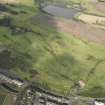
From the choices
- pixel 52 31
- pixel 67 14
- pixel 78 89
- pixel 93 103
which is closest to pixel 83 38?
pixel 52 31

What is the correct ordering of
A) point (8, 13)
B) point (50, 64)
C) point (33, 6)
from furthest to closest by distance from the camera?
point (33, 6) < point (8, 13) < point (50, 64)

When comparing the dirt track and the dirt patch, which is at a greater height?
the dirt patch

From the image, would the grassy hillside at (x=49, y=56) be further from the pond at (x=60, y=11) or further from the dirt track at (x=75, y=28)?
the pond at (x=60, y=11)

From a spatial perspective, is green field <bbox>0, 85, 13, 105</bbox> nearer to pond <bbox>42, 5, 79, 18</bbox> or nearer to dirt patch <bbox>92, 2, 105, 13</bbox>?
pond <bbox>42, 5, 79, 18</bbox>

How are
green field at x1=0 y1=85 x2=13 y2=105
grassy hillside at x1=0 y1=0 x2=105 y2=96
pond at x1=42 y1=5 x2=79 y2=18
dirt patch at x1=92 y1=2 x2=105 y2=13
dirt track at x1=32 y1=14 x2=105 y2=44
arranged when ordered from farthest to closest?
1. dirt patch at x1=92 y1=2 x2=105 y2=13
2. pond at x1=42 y1=5 x2=79 y2=18
3. dirt track at x1=32 y1=14 x2=105 y2=44
4. grassy hillside at x1=0 y1=0 x2=105 y2=96
5. green field at x1=0 y1=85 x2=13 y2=105

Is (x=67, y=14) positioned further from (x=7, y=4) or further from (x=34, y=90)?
(x=34, y=90)

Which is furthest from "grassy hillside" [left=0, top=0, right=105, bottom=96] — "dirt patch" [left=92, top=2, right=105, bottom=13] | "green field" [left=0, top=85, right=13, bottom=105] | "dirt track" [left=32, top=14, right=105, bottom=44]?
"dirt patch" [left=92, top=2, right=105, bottom=13]

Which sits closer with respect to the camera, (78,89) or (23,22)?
(78,89)

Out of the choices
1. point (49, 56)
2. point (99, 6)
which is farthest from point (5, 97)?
point (99, 6)
